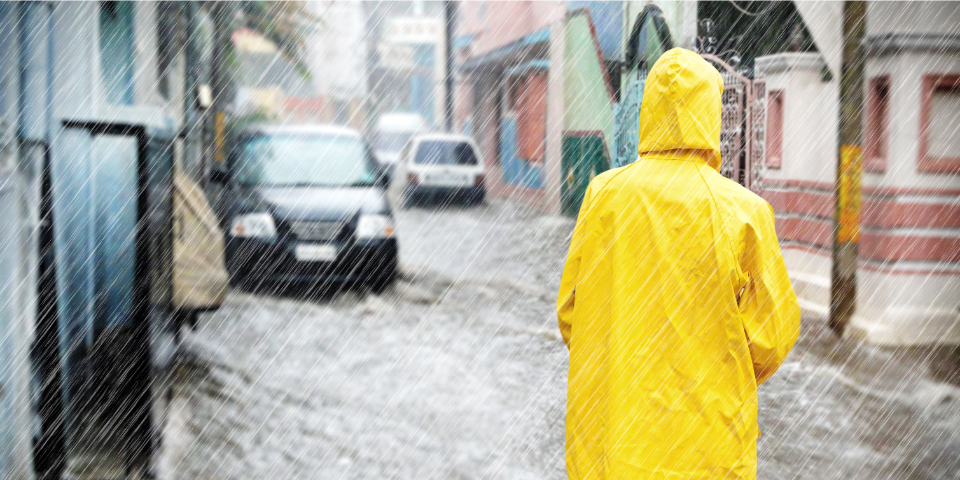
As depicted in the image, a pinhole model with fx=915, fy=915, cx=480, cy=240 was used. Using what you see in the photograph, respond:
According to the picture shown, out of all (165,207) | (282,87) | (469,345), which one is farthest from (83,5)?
(282,87)

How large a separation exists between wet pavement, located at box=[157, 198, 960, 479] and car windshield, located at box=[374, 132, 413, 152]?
19.3 metres

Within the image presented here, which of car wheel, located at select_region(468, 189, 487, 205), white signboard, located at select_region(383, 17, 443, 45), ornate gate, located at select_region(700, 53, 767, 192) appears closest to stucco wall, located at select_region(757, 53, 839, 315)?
ornate gate, located at select_region(700, 53, 767, 192)

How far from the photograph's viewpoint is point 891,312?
7.02m

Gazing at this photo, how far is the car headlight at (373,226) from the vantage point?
358 inches

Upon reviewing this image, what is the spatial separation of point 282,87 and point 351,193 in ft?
139

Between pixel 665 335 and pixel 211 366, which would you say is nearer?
pixel 665 335

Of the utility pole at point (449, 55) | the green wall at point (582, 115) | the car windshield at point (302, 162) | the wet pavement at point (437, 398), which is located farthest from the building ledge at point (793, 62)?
the utility pole at point (449, 55)

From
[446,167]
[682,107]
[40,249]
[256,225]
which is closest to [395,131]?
[446,167]

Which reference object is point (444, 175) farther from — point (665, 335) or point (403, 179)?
point (665, 335)

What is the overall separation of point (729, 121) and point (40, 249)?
11.6 feet

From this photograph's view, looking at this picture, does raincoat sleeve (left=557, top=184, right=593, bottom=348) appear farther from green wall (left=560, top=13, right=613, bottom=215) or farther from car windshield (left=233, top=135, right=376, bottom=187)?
car windshield (left=233, top=135, right=376, bottom=187)

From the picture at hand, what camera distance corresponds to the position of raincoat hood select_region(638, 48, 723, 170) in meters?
2.28

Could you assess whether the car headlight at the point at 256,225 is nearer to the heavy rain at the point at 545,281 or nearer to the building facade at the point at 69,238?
the heavy rain at the point at 545,281

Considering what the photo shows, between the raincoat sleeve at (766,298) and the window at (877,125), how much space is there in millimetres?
5359
